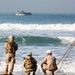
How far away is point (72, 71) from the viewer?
17031 millimetres

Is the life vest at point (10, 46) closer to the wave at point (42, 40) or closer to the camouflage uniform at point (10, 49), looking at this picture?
the camouflage uniform at point (10, 49)

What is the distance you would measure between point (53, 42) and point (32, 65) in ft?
58.3

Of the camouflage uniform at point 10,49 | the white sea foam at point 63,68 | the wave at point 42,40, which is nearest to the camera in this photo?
the camouflage uniform at point 10,49

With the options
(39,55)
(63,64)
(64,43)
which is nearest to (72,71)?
(63,64)

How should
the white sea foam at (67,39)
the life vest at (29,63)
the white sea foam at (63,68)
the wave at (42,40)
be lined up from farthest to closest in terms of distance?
the white sea foam at (67,39) → the wave at (42,40) → the white sea foam at (63,68) → the life vest at (29,63)

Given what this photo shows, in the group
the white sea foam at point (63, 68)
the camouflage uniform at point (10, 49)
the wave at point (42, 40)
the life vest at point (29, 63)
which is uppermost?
the camouflage uniform at point (10, 49)

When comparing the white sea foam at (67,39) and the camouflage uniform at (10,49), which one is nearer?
the camouflage uniform at (10,49)

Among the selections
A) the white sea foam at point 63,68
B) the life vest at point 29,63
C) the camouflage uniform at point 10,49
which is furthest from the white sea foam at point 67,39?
the camouflage uniform at point 10,49

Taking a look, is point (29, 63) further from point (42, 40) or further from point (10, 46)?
point (42, 40)

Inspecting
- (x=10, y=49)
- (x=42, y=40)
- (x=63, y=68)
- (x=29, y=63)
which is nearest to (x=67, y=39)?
(x=42, y=40)

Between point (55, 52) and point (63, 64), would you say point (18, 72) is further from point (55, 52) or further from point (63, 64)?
point (55, 52)

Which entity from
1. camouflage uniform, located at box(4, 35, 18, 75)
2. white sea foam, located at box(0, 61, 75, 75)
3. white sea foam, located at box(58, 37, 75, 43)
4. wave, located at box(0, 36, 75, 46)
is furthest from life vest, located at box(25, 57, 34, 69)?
white sea foam, located at box(58, 37, 75, 43)

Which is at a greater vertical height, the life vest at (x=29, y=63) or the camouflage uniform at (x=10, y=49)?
the camouflage uniform at (x=10, y=49)

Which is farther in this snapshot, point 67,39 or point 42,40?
point 67,39
